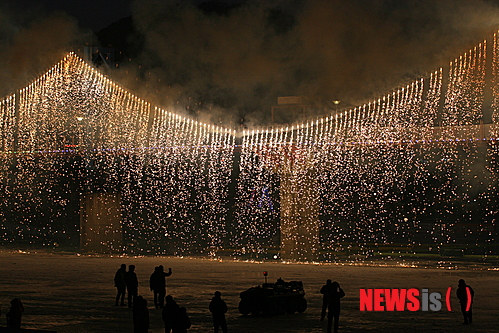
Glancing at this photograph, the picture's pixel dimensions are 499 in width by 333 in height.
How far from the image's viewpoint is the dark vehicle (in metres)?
10.8

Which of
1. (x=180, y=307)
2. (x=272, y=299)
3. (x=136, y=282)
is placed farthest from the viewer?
(x=136, y=282)

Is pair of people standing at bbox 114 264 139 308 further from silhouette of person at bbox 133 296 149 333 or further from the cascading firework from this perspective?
the cascading firework

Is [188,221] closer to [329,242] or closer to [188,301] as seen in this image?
[329,242]

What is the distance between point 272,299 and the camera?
10844mm

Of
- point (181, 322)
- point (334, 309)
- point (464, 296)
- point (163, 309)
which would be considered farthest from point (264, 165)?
point (181, 322)

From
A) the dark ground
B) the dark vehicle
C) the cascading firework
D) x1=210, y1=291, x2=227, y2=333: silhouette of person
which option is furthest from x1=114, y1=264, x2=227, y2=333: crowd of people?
the cascading firework

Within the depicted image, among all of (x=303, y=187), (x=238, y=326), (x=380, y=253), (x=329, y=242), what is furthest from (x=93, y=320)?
(x=329, y=242)

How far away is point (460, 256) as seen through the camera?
24016mm

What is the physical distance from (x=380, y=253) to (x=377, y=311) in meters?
13.9

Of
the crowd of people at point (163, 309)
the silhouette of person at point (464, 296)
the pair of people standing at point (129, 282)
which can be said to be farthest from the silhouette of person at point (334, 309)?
the pair of people standing at point (129, 282)

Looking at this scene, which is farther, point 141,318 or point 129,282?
point 129,282

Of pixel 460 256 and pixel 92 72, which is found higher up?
pixel 92 72

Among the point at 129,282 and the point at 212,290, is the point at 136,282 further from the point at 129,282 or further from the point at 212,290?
the point at 212,290

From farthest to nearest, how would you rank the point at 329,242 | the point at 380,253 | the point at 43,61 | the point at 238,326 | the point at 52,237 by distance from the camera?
the point at 52,237
the point at 329,242
the point at 380,253
the point at 43,61
the point at 238,326
